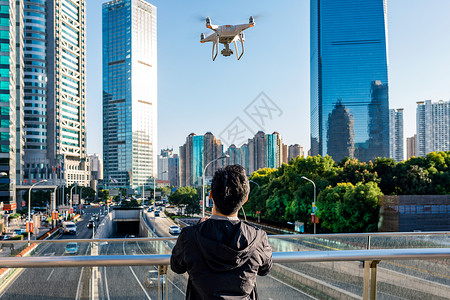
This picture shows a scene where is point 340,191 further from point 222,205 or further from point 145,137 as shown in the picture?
point 145,137

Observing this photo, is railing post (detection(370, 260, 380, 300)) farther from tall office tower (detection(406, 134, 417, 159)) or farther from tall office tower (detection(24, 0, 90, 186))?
tall office tower (detection(406, 134, 417, 159))

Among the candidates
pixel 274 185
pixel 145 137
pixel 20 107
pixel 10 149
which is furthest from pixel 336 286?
pixel 145 137

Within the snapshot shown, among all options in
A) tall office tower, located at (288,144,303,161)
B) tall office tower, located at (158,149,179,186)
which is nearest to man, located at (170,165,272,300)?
tall office tower, located at (288,144,303,161)

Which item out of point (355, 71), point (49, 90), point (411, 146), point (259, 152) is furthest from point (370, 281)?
point (411, 146)

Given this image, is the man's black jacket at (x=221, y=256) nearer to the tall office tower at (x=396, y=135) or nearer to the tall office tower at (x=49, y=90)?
the tall office tower at (x=49, y=90)

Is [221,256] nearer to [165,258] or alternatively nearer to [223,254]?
[223,254]

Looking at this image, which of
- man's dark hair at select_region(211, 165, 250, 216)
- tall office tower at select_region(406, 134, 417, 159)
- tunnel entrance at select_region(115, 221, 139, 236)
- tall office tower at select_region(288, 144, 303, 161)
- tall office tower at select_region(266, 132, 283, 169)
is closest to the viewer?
man's dark hair at select_region(211, 165, 250, 216)

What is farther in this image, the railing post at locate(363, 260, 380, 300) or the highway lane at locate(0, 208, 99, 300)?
the railing post at locate(363, 260, 380, 300)
